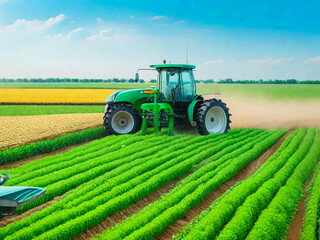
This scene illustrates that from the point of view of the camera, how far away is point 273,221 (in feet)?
22.1

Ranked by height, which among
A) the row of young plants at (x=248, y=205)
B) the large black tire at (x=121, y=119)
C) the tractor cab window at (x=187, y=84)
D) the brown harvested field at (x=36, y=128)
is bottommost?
the row of young plants at (x=248, y=205)

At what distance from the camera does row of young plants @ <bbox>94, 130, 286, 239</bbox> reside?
20.4 feet

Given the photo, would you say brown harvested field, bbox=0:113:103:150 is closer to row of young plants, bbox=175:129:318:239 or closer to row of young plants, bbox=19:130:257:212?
row of young plants, bbox=19:130:257:212

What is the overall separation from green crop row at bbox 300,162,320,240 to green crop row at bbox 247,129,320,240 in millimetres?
251

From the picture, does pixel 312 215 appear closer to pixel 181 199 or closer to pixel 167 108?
pixel 181 199

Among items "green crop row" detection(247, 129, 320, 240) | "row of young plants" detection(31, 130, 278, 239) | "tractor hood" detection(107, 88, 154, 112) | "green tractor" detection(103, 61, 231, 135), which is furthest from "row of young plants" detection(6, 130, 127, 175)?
"green crop row" detection(247, 129, 320, 240)

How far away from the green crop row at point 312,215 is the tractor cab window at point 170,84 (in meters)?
6.48

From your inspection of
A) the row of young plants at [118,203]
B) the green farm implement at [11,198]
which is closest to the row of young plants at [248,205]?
the row of young plants at [118,203]

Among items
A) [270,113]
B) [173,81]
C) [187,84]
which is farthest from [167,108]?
[270,113]

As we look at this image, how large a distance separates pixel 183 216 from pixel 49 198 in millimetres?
2767

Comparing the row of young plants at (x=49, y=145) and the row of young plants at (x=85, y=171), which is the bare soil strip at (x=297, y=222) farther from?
the row of young plants at (x=49, y=145)

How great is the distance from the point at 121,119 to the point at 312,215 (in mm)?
9009

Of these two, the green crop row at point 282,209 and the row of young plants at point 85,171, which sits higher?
the row of young plants at point 85,171

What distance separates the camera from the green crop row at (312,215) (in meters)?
6.46
